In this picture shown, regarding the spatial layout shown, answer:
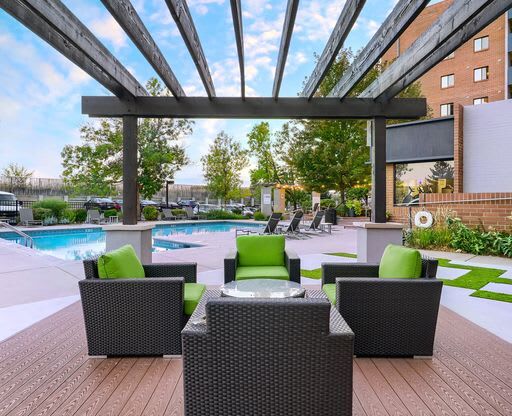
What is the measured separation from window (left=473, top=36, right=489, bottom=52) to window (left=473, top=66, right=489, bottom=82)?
116 cm

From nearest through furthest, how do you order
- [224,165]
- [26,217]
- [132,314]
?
[132,314] < [26,217] < [224,165]

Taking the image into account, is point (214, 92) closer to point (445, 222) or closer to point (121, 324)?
point (121, 324)

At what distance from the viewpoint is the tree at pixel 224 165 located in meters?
21.1

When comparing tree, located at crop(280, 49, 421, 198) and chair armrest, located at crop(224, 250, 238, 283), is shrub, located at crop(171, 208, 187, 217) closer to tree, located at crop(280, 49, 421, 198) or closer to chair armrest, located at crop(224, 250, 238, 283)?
tree, located at crop(280, 49, 421, 198)

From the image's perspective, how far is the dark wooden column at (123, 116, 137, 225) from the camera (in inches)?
195

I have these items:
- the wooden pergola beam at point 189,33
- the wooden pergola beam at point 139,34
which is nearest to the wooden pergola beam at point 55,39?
the wooden pergola beam at point 139,34

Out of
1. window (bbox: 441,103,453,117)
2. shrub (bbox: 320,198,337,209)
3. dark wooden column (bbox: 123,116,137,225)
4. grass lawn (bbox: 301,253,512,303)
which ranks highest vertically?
window (bbox: 441,103,453,117)

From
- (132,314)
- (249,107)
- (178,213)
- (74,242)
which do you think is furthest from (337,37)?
(178,213)

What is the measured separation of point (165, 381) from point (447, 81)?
1000 inches

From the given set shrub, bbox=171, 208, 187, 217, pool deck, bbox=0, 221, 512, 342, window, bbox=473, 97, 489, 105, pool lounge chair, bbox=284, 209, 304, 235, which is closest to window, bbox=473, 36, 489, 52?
window, bbox=473, 97, 489, 105

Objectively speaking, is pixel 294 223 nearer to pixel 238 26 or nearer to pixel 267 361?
pixel 238 26

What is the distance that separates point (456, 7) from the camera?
3.03m

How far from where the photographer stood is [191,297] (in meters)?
2.93

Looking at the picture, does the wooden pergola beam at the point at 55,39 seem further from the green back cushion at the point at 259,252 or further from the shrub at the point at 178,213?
the shrub at the point at 178,213
